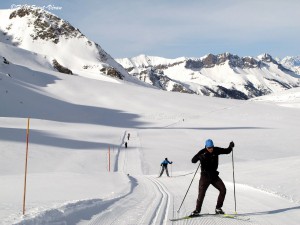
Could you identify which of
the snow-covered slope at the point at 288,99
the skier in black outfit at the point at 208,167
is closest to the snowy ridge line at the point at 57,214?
the skier in black outfit at the point at 208,167

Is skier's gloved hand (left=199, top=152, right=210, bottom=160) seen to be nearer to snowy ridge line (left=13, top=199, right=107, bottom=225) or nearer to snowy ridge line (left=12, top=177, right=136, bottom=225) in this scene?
snowy ridge line (left=12, top=177, right=136, bottom=225)

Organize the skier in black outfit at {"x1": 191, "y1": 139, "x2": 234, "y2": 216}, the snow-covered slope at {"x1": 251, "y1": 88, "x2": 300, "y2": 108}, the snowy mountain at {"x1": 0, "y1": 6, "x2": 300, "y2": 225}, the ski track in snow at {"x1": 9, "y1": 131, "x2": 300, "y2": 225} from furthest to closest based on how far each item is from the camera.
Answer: the snow-covered slope at {"x1": 251, "y1": 88, "x2": 300, "y2": 108} → the snowy mountain at {"x1": 0, "y1": 6, "x2": 300, "y2": 225} → the skier in black outfit at {"x1": 191, "y1": 139, "x2": 234, "y2": 216} → the ski track in snow at {"x1": 9, "y1": 131, "x2": 300, "y2": 225}

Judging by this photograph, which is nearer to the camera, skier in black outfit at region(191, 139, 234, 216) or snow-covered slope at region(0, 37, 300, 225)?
skier in black outfit at region(191, 139, 234, 216)

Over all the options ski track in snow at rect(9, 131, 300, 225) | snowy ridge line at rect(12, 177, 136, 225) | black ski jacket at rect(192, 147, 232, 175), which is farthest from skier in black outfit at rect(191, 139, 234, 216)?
snowy ridge line at rect(12, 177, 136, 225)

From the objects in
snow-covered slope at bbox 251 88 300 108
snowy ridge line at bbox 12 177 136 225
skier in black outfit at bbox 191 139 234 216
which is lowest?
snowy ridge line at bbox 12 177 136 225

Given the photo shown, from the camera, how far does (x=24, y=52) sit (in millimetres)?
181625

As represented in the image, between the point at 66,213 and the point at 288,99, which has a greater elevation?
the point at 288,99

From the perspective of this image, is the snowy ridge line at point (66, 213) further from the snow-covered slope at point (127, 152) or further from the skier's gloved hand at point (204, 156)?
the skier's gloved hand at point (204, 156)

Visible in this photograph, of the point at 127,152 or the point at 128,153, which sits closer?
the point at 128,153

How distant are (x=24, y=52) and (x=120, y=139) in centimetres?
14649

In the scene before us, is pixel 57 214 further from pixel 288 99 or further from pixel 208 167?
pixel 288 99

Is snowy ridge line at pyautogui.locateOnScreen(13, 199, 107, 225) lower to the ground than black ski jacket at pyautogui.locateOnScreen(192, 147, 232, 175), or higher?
lower

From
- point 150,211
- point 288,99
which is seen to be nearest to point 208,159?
point 150,211

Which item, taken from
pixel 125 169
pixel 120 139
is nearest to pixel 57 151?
pixel 125 169
